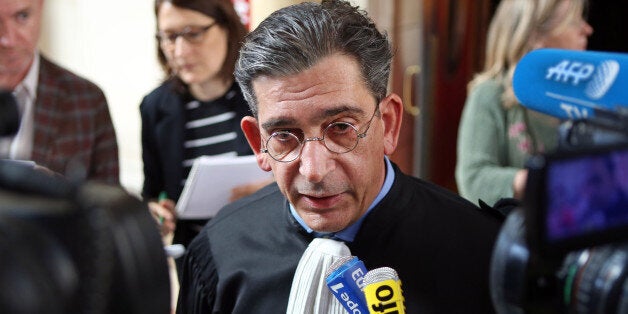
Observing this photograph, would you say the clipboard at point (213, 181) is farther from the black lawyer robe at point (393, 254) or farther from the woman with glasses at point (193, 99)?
the black lawyer robe at point (393, 254)

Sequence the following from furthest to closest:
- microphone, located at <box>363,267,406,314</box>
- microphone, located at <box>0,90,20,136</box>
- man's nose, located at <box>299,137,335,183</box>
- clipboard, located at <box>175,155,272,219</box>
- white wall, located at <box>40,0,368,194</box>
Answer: white wall, located at <box>40,0,368,194</box> → clipboard, located at <box>175,155,272,219</box> → man's nose, located at <box>299,137,335,183</box> → microphone, located at <box>363,267,406,314</box> → microphone, located at <box>0,90,20,136</box>

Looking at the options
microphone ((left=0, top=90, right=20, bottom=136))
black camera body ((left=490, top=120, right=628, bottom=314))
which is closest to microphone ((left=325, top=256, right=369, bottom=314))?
black camera body ((left=490, top=120, right=628, bottom=314))

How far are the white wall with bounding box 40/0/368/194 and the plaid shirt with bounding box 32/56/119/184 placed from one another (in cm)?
344

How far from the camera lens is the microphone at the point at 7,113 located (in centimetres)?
91

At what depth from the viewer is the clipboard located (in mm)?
2381

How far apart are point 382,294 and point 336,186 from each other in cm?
24

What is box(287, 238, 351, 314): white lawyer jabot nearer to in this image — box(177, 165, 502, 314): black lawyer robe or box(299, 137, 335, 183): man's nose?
box(177, 165, 502, 314): black lawyer robe

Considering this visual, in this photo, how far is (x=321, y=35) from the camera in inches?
58.9

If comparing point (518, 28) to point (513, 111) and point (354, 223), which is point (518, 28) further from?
point (354, 223)

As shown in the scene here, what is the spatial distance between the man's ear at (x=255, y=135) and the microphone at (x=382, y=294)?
39cm

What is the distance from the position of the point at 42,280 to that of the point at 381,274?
0.67 meters

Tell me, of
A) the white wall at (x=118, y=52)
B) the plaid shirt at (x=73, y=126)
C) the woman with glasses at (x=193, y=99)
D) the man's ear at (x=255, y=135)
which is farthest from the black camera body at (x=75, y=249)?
the white wall at (x=118, y=52)

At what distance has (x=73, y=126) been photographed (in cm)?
226

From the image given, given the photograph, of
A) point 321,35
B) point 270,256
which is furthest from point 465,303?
point 321,35
